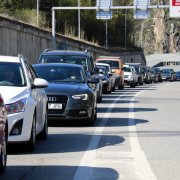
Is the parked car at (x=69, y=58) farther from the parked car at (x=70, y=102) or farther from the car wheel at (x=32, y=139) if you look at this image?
the car wheel at (x=32, y=139)

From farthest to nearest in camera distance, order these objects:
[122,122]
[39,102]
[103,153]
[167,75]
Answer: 1. [167,75]
2. [122,122]
3. [39,102]
4. [103,153]

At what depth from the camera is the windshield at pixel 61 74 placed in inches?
748

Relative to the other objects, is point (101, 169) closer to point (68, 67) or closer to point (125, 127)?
point (125, 127)

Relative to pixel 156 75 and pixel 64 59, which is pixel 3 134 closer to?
pixel 64 59

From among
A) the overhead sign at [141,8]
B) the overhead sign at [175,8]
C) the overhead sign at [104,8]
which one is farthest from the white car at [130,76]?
the overhead sign at [175,8]

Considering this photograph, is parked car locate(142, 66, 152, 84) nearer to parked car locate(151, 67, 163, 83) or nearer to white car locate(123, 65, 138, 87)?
parked car locate(151, 67, 163, 83)

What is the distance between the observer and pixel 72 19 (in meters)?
80.7

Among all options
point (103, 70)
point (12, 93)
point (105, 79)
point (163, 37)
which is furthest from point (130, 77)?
point (163, 37)

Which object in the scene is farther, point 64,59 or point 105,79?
point 105,79

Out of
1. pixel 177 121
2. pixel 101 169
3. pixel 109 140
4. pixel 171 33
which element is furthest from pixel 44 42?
pixel 171 33

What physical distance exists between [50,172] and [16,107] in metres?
1.75

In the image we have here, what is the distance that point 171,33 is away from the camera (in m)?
189

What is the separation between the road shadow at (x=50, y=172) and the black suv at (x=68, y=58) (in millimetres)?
14189

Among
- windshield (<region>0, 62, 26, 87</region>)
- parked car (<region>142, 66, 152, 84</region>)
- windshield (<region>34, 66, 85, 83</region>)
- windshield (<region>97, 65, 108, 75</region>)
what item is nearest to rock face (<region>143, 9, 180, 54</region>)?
parked car (<region>142, 66, 152, 84</region>)
